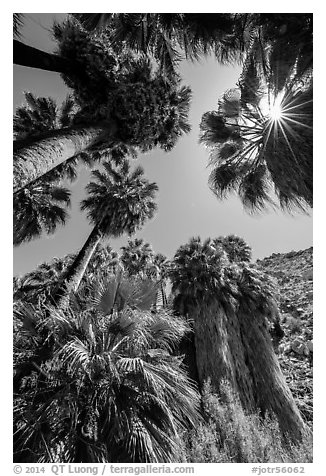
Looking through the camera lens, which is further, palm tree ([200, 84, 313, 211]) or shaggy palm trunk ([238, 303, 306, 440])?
shaggy palm trunk ([238, 303, 306, 440])

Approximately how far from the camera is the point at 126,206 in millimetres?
9180

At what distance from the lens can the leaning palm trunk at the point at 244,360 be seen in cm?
743

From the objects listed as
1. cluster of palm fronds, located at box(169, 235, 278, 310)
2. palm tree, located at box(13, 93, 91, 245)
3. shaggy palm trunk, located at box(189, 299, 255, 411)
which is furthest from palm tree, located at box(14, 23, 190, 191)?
shaggy palm trunk, located at box(189, 299, 255, 411)

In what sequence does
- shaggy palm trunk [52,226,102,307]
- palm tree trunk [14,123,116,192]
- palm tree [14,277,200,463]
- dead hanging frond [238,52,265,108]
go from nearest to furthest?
palm tree trunk [14,123,116,192] < palm tree [14,277,200,463] < dead hanging frond [238,52,265,108] < shaggy palm trunk [52,226,102,307]

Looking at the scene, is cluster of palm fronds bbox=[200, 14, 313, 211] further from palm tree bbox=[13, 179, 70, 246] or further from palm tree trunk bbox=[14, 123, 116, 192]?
palm tree bbox=[13, 179, 70, 246]

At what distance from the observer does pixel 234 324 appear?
923cm

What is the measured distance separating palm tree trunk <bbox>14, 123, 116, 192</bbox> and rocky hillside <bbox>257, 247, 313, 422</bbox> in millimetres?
9140

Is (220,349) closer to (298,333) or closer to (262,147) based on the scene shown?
(262,147)

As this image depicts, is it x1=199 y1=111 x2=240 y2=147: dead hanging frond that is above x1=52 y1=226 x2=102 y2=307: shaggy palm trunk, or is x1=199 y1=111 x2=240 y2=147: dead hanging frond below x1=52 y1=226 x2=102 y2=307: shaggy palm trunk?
above

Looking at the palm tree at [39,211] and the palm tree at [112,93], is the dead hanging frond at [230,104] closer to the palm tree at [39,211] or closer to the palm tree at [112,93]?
the palm tree at [112,93]

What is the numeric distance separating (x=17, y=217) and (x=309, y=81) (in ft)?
27.0

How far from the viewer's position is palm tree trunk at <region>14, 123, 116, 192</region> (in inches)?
115

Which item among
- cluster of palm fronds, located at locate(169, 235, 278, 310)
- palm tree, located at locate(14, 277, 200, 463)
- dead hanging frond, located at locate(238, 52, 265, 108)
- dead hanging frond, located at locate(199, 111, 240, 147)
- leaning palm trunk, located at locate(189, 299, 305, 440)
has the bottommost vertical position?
palm tree, located at locate(14, 277, 200, 463)
